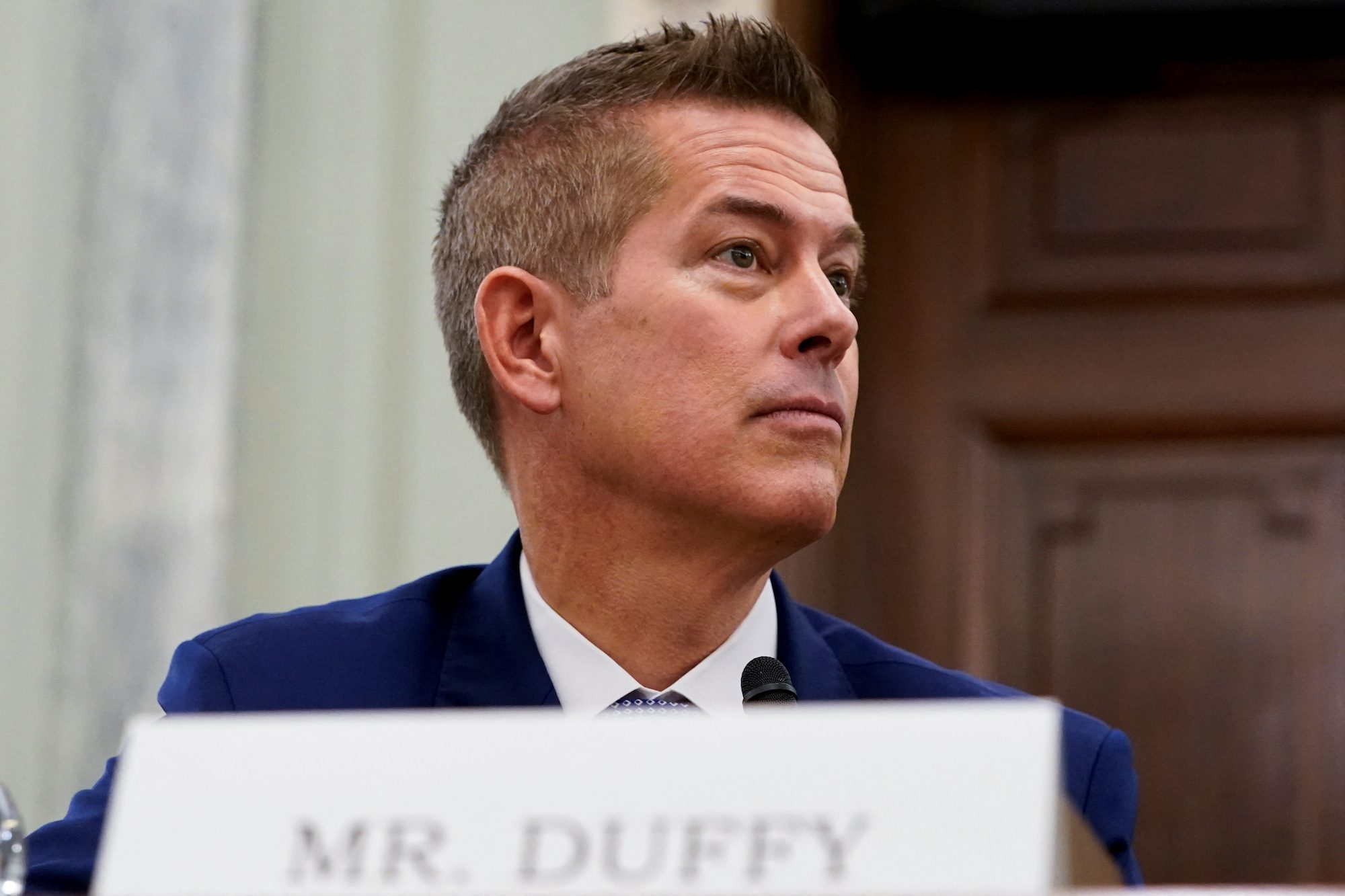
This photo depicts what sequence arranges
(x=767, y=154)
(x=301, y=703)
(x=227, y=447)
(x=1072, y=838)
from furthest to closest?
(x=227, y=447), (x=767, y=154), (x=301, y=703), (x=1072, y=838)

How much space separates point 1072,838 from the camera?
2.67ft

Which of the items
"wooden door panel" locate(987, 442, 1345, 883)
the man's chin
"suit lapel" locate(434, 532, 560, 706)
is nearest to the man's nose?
the man's chin

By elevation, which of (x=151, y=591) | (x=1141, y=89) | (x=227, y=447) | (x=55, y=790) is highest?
(x=1141, y=89)

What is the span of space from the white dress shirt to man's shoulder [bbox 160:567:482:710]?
10 cm

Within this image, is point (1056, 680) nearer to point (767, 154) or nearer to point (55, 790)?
point (767, 154)

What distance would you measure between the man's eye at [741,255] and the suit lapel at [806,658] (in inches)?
13.1

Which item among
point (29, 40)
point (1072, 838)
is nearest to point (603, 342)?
point (1072, 838)

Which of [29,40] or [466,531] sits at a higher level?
[29,40]

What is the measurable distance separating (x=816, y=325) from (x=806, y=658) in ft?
1.06

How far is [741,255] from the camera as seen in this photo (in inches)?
62.4

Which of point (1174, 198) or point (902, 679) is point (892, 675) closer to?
point (902, 679)

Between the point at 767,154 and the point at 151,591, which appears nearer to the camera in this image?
the point at 767,154

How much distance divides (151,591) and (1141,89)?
164cm

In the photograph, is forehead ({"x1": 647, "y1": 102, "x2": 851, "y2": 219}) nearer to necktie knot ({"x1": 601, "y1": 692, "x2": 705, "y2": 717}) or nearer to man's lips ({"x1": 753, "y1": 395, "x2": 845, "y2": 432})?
man's lips ({"x1": 753, "y1": 395, "x2": 845, "y2": 432})
